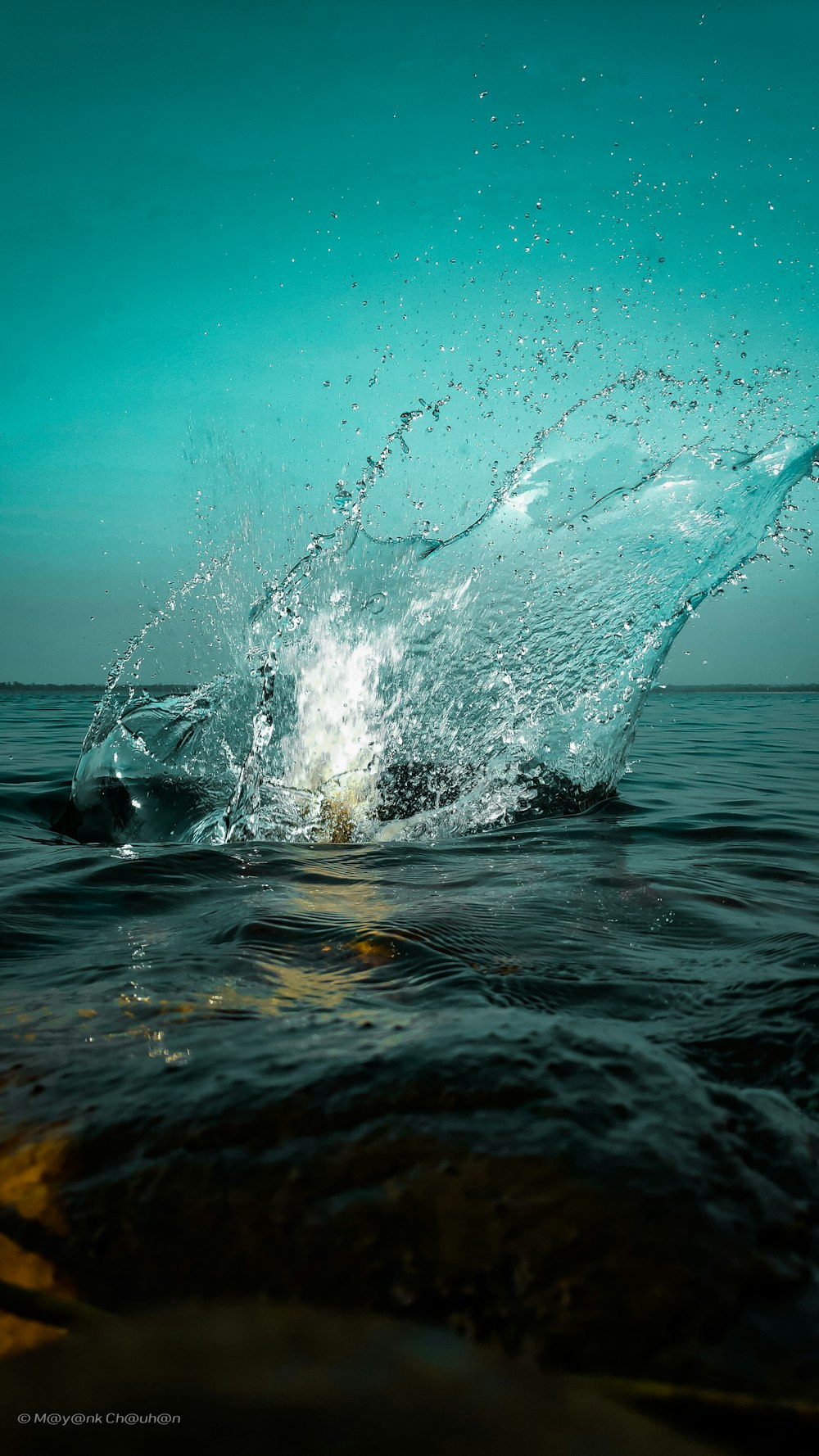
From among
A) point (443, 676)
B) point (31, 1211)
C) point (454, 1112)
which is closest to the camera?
point (31, 1211)

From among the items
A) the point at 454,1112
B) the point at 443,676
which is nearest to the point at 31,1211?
the point at 454,1112

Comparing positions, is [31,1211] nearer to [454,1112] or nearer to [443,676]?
[454,1112]

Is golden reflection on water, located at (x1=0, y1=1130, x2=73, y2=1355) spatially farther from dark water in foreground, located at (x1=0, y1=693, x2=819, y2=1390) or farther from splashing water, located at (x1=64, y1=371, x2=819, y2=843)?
splashing water, located at (x1=64, y1=371, x2=819, y2=843)

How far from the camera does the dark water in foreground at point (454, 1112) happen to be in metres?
0.88

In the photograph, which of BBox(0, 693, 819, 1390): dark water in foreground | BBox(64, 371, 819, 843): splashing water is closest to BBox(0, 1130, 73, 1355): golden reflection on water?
BBox(0, 693, 819, 1390): dark water in foreground

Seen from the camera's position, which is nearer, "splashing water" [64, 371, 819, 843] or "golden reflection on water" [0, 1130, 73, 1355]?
"golden reflection on water" [0, 1130, 73, 1355]

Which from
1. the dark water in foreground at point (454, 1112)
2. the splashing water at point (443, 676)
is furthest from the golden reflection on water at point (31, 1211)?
the splashing water at point (443, 676)

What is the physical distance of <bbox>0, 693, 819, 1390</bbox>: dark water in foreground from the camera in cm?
88

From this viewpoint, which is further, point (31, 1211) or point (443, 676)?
point (443, 676)

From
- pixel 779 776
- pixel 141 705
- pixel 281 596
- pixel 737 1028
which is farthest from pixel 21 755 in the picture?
pixel 737 1028

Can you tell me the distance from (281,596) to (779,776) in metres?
4.90

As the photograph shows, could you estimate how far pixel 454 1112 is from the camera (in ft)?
3.78

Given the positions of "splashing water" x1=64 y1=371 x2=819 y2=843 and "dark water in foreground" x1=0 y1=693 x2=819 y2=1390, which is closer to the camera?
"dark water in foreground" x1=0 y1=693 x2=819 y2=1390

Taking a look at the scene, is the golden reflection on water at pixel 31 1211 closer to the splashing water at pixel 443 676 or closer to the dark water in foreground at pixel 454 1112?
the dark water in foreground at pixel 454 1112
